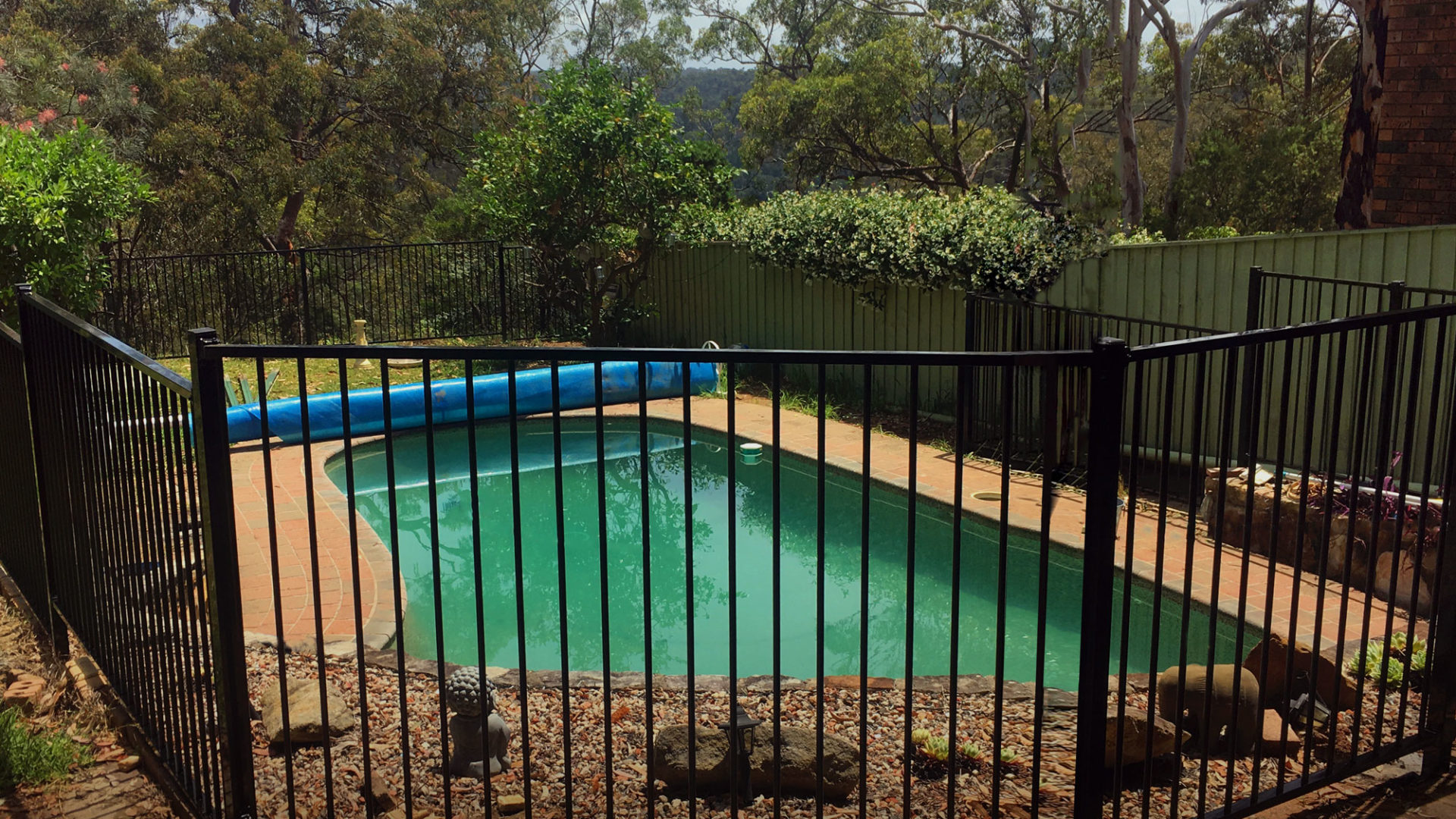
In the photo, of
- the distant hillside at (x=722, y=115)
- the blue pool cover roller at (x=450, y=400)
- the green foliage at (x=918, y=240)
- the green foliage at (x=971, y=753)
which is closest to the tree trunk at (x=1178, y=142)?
the distant hillside at (x=722, y=115)

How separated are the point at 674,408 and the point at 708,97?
163 ft

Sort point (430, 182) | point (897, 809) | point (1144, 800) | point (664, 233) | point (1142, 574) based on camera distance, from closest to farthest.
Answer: point (1144, 800) → point (897, 809) → point (1142, 574) → point (664, 233) → point (430, 182)

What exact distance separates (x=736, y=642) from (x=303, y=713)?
1.47 metres

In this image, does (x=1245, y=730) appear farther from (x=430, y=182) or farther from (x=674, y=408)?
(x=430, y=182)

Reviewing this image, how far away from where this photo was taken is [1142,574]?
6.05 m

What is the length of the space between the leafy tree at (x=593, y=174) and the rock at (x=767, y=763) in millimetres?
11284

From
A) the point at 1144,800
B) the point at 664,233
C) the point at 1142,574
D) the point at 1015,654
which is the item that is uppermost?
the point at 664,233

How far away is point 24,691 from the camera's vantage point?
12.4 feet

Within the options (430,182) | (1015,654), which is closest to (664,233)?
(1015,654)

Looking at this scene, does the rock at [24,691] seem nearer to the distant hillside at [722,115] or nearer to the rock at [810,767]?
the rock at [810,767]

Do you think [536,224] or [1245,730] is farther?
[536,224]

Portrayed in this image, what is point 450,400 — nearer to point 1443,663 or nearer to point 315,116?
point 1443,663

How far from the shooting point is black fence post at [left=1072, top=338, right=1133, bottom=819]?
221 cm

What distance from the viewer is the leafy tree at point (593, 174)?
1382 cm
